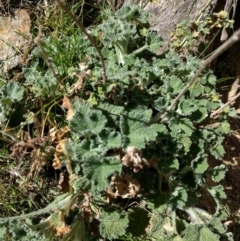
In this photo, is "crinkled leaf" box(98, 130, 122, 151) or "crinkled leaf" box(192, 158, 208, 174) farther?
"crinkled leaf" box(192, 158, 208, 174)

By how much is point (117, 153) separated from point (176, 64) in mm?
800

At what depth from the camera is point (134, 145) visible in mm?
2492

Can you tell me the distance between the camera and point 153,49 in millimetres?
3025

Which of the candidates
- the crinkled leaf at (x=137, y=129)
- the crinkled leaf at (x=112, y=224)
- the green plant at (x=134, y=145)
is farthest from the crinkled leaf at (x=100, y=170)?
the crinkled leaf at (x=112, y=224)

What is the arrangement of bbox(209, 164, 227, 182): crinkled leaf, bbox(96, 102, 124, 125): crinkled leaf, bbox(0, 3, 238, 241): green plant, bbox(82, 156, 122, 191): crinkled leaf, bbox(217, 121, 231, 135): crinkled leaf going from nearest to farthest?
bbox(82, 156, 122, 191): crinkled leaf < bbox(0, 3, 238, 241): green plant < bbox(96, 102, 124, 125): crinkled leaf < bbox(209, 164, 227, 182): crinkled leaf < bbox(217, 121, 231, 135): crinkled leaf

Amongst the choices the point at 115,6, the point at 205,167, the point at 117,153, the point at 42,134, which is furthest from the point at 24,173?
the point at 115,6

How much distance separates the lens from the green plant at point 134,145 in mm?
2539

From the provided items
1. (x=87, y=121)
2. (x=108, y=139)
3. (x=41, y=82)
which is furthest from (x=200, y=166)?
(x=41, y=82)

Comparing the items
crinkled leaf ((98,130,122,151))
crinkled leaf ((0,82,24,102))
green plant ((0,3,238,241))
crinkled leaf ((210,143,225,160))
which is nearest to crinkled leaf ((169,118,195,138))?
green plant ((0,3,238,241))

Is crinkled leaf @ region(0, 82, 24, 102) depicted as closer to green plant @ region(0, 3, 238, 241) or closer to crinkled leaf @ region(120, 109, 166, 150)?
green plant @ region(0, 3, 238, 241)

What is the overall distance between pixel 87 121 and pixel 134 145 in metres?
0.29

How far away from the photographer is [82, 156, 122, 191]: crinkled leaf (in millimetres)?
2424

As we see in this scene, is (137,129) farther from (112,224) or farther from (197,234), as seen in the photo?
(197,234)

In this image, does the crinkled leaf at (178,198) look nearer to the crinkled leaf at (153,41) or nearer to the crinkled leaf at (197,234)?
the crinkled leaf at (197,234)
